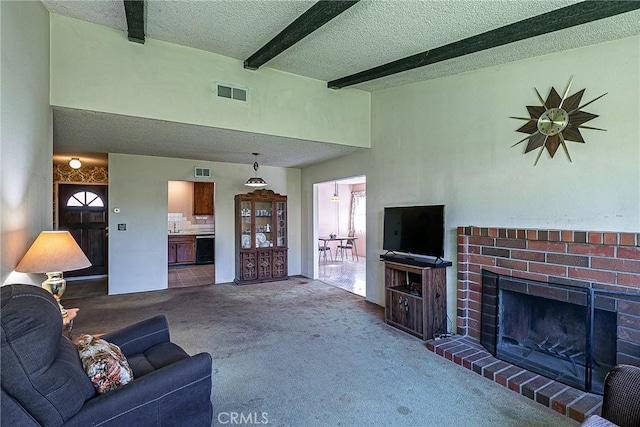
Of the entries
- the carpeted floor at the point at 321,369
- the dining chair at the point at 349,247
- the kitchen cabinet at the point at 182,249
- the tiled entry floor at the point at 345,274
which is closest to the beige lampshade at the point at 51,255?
the carpeted floor at the point at 321,369

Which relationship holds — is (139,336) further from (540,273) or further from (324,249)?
(324,249)

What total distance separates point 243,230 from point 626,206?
558cm

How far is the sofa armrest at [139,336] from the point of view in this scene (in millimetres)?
2248

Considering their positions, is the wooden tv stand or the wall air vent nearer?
the wooden tv stand

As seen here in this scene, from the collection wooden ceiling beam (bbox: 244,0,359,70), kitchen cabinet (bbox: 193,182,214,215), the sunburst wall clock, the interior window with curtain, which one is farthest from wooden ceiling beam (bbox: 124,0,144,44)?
the interior window with curtain

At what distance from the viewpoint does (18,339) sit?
1.25m

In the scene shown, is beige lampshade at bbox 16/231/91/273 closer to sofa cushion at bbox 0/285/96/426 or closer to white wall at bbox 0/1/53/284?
white wall at bbox 0/1/53/284

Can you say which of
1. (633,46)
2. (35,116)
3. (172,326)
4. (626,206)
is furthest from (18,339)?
(633,46)

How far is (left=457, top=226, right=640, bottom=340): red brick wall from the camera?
2.44 metres

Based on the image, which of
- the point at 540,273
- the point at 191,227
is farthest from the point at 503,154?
the point at 191,227

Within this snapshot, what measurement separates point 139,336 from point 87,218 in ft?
20.0

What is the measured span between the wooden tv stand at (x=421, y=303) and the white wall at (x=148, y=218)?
12.4ft

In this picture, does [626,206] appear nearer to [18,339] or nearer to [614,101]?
[614,101]

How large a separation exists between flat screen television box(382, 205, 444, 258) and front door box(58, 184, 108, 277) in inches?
246
